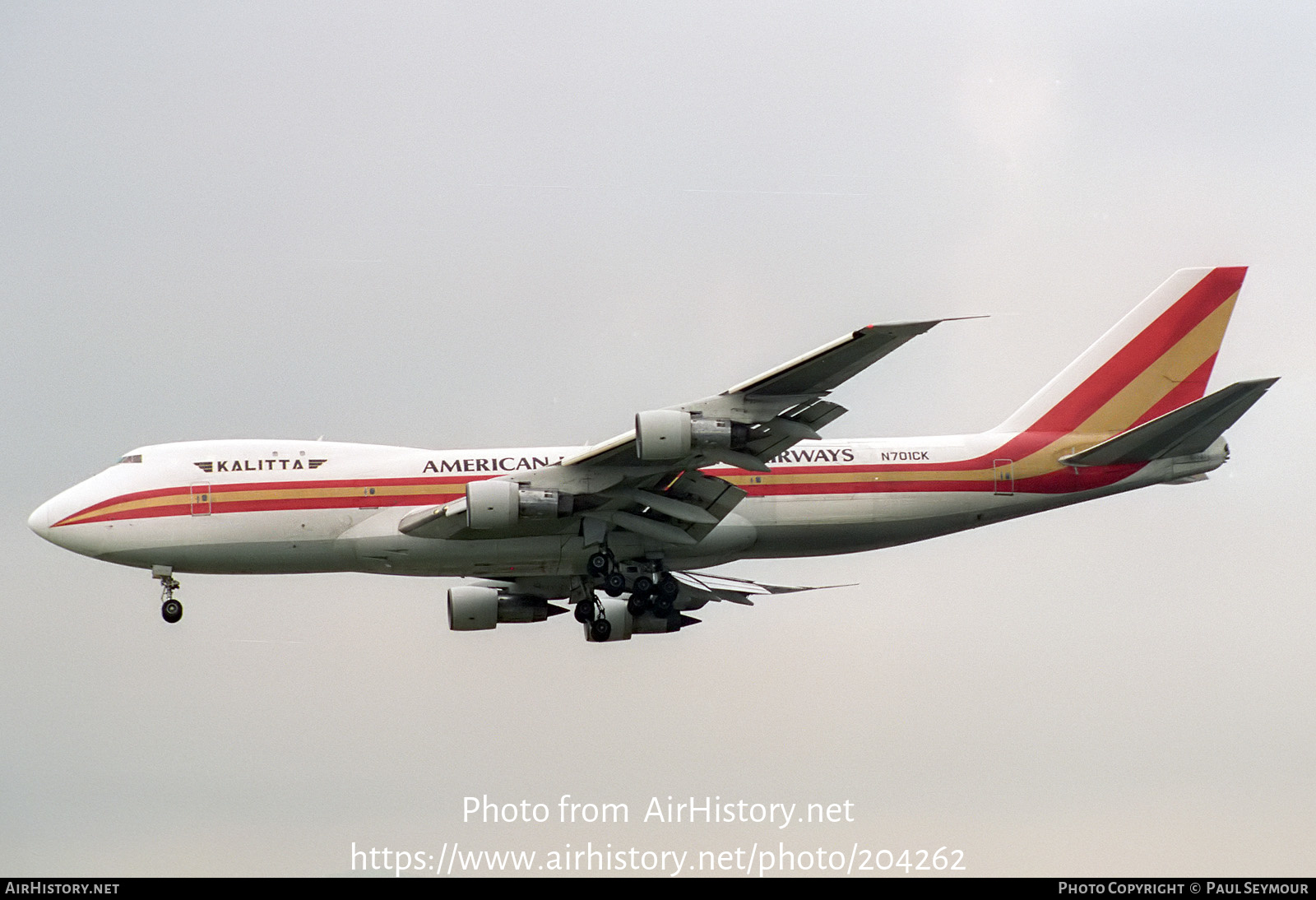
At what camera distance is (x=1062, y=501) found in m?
36.7

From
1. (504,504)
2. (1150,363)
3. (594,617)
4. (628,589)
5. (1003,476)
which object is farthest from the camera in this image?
(1150,363)

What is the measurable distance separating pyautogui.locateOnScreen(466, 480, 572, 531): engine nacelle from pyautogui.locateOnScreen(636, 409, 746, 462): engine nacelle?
9.80 feet

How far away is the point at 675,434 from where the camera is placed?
30.6m

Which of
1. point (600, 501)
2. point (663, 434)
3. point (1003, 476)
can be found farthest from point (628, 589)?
point (1003, 476)

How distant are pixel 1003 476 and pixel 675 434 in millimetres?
9276

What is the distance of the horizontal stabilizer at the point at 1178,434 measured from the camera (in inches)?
1307

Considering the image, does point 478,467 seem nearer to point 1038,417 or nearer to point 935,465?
point 935,465

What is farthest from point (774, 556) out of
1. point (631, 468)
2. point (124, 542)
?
point (124, 542)

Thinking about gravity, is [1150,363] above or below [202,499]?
above

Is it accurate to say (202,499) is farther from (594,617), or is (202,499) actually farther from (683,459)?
(683,459)

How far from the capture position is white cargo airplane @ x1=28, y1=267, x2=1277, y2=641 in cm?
3438

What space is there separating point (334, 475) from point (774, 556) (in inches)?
385

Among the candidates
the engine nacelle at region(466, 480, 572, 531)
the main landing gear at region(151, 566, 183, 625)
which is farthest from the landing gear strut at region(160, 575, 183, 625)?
the engine nacelle at region(466, 480, 572, 531)

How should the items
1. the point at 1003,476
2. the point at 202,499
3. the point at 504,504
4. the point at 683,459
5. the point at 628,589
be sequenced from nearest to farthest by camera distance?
the point at 683,459 → the point at 504,504 → the point at 202,499 → the point at 628,589 → the point at 1003,476
